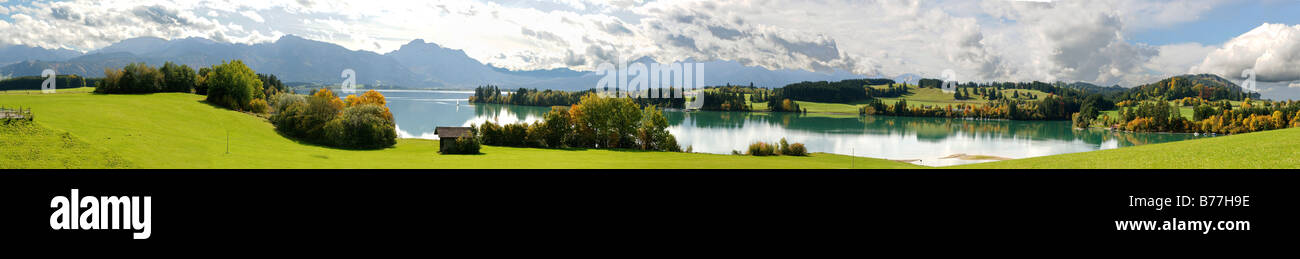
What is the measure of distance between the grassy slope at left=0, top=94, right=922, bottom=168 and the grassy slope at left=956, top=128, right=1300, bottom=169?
8.04m

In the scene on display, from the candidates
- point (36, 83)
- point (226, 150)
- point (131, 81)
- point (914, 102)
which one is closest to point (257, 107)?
point (131, 81)

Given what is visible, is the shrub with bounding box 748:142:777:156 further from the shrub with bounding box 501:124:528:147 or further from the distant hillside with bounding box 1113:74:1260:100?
the distant hillside with bounding box 1113:74:1260:100

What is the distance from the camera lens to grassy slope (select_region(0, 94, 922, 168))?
22281 mm

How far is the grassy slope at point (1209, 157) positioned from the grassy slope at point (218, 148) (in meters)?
8.04

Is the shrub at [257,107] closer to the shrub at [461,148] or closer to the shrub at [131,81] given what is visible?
the shrub at [131,81]

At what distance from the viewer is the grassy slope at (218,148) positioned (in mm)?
22281

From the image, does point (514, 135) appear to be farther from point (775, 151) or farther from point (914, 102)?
point (914, 102)

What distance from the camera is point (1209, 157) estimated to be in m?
15.6

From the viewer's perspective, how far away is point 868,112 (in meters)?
152

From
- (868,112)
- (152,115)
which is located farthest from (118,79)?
(868,112)

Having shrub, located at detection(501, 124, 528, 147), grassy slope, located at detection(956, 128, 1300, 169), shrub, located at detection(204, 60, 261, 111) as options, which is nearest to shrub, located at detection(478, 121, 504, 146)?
shrub, located at detection(501, 124, 528, 147)

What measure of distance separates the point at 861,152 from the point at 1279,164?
44.2m
